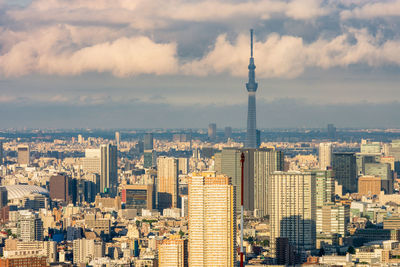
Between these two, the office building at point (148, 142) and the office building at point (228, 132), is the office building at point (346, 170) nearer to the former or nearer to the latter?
the office building at point (228, 132)

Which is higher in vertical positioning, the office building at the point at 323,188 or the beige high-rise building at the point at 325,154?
the beige high-rise building at the point at 325,154

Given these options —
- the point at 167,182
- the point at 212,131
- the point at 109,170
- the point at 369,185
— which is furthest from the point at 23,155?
the point at 369,185

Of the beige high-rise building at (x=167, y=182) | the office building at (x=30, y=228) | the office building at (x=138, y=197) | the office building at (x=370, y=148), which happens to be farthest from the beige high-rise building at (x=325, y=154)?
the office building at (x=30, y=228)

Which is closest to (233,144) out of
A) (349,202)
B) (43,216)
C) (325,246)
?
(349,202)

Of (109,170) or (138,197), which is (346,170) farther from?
(109,170)

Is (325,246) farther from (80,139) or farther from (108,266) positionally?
(80,139)

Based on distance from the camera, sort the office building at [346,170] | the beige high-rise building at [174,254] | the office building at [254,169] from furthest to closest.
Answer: the office building at [346,170] < the office building at [254,169] < the beige high-rise building at [174,254]

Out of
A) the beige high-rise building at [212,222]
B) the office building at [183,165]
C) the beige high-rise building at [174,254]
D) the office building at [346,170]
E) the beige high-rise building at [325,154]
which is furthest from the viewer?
the office building at [183,165]
